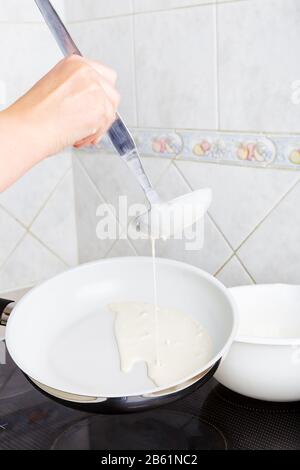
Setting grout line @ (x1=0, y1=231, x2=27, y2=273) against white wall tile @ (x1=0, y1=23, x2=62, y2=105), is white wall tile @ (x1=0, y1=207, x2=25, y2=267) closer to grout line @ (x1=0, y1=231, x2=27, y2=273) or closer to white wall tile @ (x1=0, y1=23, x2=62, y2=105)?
grout line @ (x1=0, y1=231, x2=27, y2=273)

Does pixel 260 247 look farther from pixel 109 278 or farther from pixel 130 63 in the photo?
pixel 130 63

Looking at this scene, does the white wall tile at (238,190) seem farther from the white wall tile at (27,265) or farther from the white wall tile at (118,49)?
the white wall tile at (27,265)

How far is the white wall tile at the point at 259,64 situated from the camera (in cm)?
94

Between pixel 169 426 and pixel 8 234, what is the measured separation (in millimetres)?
687

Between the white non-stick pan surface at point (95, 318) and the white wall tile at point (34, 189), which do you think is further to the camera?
the white wall tile at point (34, 189)

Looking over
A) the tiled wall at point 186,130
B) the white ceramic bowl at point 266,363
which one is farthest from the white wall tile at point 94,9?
the white ceramic bowl at point 266,363

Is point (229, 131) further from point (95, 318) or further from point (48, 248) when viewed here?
point (48, 248)

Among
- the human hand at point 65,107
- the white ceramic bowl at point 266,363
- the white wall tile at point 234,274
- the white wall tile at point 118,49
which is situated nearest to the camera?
the human hand at point 65,107

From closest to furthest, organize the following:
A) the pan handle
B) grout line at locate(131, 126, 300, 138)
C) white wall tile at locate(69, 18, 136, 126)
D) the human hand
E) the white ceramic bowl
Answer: the human hand → the white ceramic bowl → the pan handle → grout line at locate(131, 126, 300, 138) → white wall tile at locate(69, 18, 136, 126)

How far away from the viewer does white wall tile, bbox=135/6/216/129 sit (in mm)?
1065

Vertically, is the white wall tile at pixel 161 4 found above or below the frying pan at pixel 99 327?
above

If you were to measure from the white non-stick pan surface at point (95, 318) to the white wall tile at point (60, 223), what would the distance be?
443 mm

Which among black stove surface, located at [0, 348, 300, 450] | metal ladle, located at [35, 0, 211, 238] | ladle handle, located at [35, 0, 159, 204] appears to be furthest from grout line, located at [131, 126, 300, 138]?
black stove surface, located at [0, 348, 300, 450]
